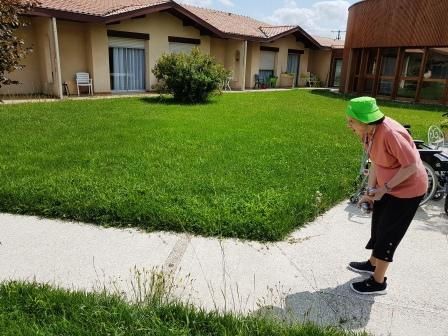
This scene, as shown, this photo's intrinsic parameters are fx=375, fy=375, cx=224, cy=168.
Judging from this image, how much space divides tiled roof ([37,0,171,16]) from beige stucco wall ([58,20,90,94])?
959 mm

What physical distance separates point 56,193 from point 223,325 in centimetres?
306

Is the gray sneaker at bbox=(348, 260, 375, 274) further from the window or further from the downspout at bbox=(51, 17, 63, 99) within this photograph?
the window

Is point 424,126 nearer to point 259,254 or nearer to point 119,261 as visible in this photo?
point 259,254

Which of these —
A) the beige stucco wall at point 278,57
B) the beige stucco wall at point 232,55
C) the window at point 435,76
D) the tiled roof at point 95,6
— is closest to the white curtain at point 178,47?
the tiled roof at point 95,6

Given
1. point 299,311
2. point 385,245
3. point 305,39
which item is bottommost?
point 299,311

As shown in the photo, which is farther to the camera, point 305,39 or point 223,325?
point 305,39

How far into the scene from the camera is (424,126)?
11.2 metres

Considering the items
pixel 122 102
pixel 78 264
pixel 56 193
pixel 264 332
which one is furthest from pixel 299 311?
pixel 122 102

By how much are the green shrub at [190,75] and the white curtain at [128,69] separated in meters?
3.74

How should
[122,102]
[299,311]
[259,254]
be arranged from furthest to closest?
[122,102]
[259,254]
[299,311]

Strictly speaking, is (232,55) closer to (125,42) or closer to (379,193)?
(125,42)

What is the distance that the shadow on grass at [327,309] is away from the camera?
2777 millimetres

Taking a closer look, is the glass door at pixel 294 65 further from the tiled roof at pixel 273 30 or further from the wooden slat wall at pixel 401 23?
the wooden slat wall at pixel 401 23

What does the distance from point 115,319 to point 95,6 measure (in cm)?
1583
